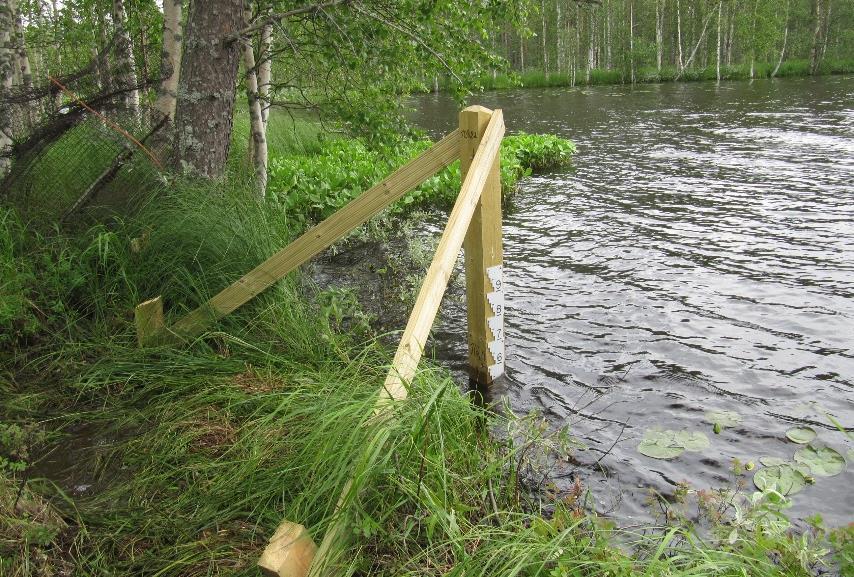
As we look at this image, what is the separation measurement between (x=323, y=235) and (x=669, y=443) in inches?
102

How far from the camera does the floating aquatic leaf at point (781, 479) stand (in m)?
3.61

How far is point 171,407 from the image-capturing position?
346 cm

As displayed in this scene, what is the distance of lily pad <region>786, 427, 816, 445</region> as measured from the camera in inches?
162

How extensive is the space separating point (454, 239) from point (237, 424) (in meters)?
1.51

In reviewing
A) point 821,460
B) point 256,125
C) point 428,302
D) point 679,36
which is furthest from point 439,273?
point 679,36

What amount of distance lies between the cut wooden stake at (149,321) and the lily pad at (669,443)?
10.4 feet

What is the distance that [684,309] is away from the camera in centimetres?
620

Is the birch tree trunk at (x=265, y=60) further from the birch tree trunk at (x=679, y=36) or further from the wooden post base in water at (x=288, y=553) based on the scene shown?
the birch tree trunk at (x=679, y=36)

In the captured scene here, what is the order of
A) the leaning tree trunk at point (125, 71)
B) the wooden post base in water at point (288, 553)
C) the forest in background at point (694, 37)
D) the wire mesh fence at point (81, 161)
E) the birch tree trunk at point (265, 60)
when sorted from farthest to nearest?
the forest in background at point (694, 37) → the birch tree trunk at point (265, 60) → the leaning tree trunk at point (125, 71) → the wire mesh fence at point (81, 161) → the wooden post base in water at point (288, 553)

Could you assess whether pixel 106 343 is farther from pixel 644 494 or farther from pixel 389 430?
pixel 644 494

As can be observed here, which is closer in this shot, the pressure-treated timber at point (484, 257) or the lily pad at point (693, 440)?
the pressure-treated timber at point (484, 257)

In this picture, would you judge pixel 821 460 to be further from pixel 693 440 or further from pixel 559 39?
pixel 559 39

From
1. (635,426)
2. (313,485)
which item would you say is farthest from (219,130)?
(635,426)

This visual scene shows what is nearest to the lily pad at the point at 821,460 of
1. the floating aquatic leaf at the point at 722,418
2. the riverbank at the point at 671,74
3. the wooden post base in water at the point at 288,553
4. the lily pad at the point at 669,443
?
the floating aquatic leaf at the point at 722,418
